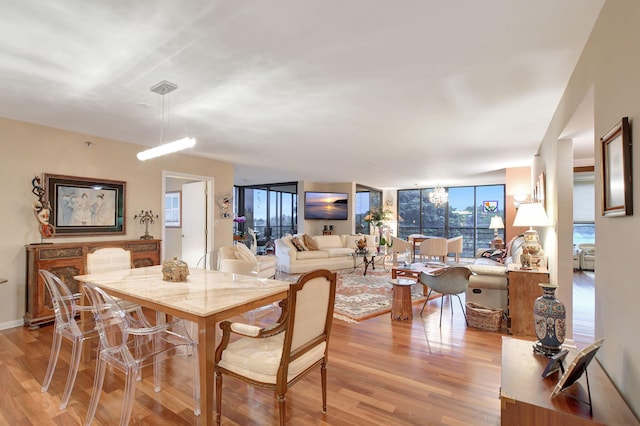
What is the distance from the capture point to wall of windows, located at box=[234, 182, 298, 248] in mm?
10531

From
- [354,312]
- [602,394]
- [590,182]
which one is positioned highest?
[590,182]

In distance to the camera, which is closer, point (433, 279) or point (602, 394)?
point (602, 394)

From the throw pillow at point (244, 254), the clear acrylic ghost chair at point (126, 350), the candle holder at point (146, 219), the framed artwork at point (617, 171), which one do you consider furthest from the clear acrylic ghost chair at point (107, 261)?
the framed artwork at point (617, 171)

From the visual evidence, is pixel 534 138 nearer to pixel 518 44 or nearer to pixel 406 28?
pixel 518 44

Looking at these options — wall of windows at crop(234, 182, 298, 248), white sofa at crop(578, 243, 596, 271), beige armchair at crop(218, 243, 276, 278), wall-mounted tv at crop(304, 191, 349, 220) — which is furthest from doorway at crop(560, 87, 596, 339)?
wall of windows at crop(234, 182, 298, 248)

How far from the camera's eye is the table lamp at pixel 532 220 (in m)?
3.37

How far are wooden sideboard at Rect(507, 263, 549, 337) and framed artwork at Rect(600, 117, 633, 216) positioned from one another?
2.03 meters

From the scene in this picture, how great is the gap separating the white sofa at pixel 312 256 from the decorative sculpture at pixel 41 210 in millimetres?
4366

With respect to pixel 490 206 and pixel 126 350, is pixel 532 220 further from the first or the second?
pixel 490 206

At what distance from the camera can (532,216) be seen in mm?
3412

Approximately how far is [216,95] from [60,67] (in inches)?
46.6

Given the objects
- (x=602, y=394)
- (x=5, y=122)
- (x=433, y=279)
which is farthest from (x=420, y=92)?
(x=5, y=122)

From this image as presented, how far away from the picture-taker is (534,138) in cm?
452

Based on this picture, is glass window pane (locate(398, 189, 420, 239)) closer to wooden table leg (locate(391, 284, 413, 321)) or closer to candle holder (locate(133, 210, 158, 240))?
wooden table leg (locate(391, 284, 413, 321))
